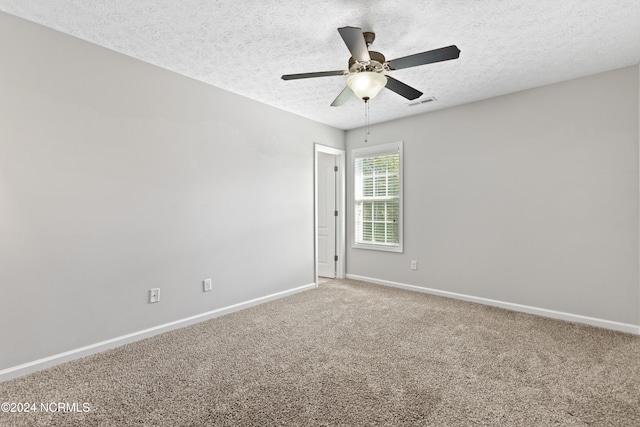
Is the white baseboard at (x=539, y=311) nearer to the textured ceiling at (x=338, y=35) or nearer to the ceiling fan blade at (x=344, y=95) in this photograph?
the textured ceiling at (x=338, y=35)

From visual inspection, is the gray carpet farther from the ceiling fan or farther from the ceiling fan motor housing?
the ceiling fan motor housing

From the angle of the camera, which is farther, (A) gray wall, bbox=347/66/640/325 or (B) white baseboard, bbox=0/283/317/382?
(A) gray wall, bbox=347/66/640/325

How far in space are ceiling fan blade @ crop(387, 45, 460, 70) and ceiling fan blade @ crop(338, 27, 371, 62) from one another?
27 cm

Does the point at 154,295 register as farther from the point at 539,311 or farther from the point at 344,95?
the point at 539,311

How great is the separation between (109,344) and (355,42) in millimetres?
3084

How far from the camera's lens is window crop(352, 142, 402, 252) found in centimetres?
468

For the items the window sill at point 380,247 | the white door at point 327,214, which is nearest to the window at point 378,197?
the window sill at point 380,247

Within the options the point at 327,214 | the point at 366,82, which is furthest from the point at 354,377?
the point at 327,214

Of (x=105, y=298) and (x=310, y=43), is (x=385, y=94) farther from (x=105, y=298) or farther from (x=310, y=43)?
(x=105, y=298)

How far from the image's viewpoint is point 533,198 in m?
3.49

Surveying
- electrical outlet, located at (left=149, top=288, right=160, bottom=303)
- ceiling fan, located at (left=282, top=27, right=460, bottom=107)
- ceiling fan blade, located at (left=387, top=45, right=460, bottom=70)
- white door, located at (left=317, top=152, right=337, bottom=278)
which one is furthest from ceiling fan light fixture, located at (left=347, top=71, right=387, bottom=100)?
white door, located at (left=317, top=152, right=337, bottom=278)

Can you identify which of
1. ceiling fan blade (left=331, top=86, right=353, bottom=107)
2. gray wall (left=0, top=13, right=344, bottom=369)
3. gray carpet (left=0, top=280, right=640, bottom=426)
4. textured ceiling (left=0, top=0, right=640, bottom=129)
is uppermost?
textured ceiling (left=0, top=0, right=640, bottom=129)

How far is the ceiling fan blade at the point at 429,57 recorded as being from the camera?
1999 mm

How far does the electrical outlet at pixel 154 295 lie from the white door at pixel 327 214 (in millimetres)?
2983
